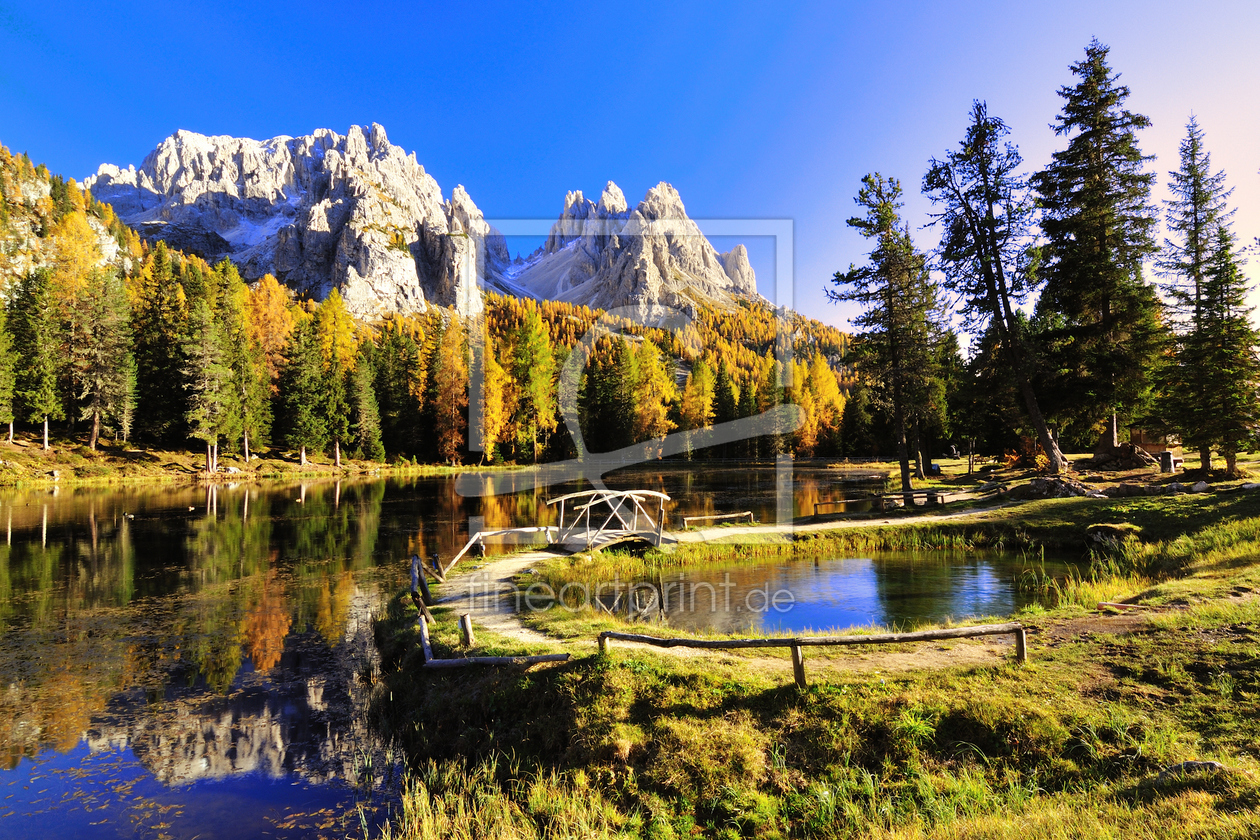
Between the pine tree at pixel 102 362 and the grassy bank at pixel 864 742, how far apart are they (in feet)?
187

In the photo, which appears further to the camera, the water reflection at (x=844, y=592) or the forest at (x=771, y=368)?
the forest at (x=771, y=368)

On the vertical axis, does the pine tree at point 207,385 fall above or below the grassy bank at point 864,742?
above

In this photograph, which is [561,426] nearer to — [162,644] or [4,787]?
[162,644]

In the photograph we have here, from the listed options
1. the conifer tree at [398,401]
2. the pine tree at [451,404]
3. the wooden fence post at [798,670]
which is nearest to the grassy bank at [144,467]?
the pine tree at [451,404]

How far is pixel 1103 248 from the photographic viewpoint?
93.9 ft

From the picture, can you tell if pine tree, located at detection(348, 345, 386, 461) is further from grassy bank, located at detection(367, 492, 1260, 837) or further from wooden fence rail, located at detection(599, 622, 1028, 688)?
wooden fence rail, located at detection(599, 622, 1028, 688)

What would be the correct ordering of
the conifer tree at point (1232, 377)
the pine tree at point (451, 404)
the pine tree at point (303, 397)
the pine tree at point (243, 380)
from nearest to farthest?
the conifer tree at point (1232, 377)
the pine tree at point (243, 380)
the pine tree at point (303, 397)
the pine tree at point (451, 404)

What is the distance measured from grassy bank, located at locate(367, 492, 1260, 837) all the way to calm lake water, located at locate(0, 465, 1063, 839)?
4.69 ft

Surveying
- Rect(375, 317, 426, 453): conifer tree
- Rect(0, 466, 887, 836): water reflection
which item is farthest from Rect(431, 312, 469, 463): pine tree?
Rect(0, 466, 887, 836): water reflection

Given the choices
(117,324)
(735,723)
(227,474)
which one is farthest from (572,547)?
(117,324)

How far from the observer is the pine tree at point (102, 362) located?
49.9 m

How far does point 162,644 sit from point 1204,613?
67.2ft

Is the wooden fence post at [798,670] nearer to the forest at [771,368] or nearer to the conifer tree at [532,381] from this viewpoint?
the forest at [771,368]

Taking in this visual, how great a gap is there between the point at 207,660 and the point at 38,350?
5699cm
